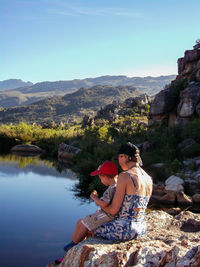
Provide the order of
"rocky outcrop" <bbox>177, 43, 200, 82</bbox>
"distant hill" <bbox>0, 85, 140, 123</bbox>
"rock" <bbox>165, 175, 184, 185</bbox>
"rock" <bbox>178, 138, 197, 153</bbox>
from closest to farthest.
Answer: "rock" <bbox>165, 175, 184, 185</bbox>
"rock" <bbox>178, 138, 197, 153</bbox>
"rocky outcrop" <bbox>177, 43, 200, 82</bbox>
"distant hill" <bbox>0, 85, 140, 123</bbox>

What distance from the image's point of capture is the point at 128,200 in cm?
397

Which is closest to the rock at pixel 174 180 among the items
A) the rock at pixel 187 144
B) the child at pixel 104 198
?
the rock at pixel 187 144

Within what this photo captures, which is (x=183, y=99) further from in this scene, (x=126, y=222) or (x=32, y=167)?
(x=126, y=222)

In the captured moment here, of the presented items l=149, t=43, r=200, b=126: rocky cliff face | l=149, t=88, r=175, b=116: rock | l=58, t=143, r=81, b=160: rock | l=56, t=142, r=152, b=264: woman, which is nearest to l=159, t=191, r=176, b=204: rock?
l=56, t=142, r=152, b=264: woman

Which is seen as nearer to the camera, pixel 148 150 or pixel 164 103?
pixel 148 150

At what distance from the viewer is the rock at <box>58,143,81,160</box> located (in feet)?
67.7

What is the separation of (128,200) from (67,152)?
687 inches

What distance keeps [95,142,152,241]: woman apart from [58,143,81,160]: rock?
16163 millimetres

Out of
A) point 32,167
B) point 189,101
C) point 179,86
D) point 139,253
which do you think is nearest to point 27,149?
point 32,167

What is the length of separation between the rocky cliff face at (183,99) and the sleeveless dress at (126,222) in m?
14.7

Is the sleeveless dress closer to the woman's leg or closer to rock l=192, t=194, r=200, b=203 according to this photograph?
the woman's leg

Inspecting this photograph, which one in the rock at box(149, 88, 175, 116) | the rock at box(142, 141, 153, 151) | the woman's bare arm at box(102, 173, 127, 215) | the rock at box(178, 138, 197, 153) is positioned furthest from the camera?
the rock at box(149, 88, 175, 116)

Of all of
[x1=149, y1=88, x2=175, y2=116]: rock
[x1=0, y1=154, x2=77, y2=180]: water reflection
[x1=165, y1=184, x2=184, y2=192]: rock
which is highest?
[x1=149, y1=88, x2=175, y2=116]: rock

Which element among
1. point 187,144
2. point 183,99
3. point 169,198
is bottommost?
point 169,198
